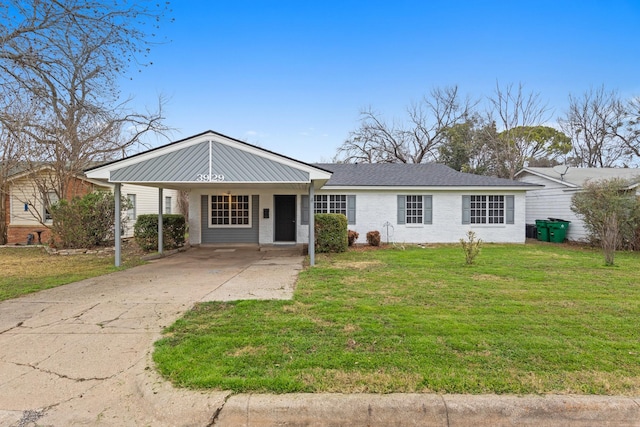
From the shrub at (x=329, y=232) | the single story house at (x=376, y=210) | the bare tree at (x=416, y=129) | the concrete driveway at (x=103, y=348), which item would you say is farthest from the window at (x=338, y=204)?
the bare tree at (x=416, y=129)

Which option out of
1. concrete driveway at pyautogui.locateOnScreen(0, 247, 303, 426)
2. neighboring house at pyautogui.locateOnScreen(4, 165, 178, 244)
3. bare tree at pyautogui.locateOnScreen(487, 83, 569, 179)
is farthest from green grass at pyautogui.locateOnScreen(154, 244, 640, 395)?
bare tree at pyautogui.locateOnScreen(487, 83, 569, 179)

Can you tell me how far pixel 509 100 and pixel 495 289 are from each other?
24.9m

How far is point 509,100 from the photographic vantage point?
2541cm

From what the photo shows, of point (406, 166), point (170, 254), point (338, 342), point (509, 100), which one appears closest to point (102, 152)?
point (170, 254)

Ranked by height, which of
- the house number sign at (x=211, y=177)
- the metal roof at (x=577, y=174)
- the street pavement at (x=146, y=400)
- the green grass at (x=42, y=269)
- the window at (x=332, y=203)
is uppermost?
the metal roof at (x=577, y=174)

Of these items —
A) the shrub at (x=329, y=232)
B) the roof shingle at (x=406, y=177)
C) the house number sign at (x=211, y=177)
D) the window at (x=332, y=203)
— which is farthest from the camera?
the window at (x=332, y=203)

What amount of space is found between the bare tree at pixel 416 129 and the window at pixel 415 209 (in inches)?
637

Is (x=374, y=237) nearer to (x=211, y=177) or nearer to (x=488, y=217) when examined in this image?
(x=488, y=217)

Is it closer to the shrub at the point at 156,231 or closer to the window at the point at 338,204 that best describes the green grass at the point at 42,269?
the shrub at the point at 156,231

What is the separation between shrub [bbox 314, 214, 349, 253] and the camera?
429 inches

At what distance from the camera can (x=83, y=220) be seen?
1212cm

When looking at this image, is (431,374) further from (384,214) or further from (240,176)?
(384,214)

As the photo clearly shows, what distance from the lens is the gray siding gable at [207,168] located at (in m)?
8.18

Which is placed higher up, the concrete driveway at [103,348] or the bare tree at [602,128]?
the bare tree at [602,128]
